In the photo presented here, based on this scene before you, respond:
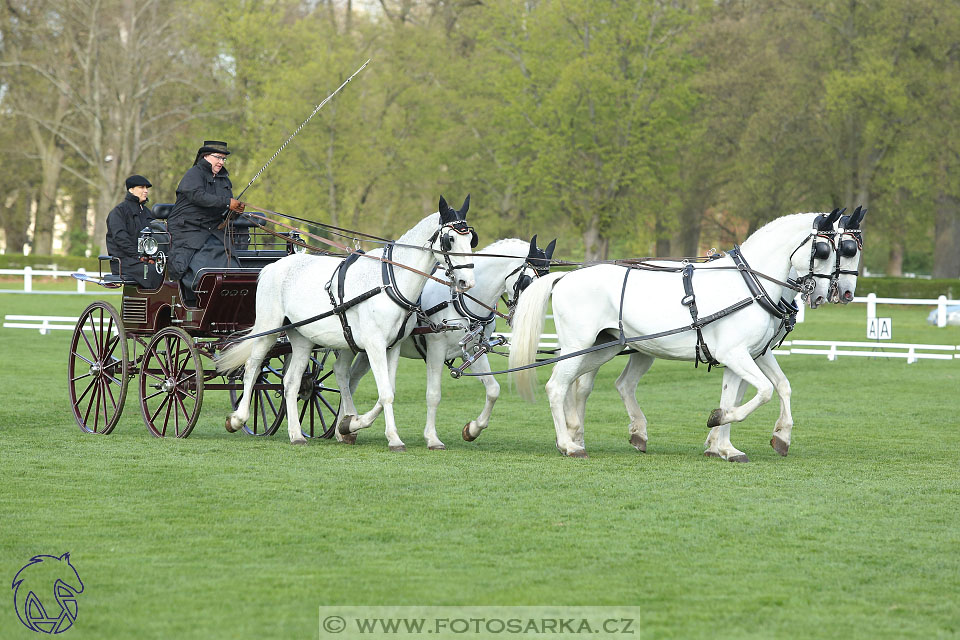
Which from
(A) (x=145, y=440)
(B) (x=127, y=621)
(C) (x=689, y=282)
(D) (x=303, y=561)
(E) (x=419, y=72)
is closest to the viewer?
(B) (x=127, y=621)

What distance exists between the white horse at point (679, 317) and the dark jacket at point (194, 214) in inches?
117

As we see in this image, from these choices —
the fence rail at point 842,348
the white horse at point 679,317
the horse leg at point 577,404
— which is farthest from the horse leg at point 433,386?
the fence rail at point 842,348

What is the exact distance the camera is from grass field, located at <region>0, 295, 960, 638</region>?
5.41 meters

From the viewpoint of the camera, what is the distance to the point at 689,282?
9719 millimetres

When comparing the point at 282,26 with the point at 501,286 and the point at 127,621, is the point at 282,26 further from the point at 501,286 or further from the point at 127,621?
the point at 127,621

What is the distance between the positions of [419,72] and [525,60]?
493cm

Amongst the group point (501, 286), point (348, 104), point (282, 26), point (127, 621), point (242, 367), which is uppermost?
point (282, 26)

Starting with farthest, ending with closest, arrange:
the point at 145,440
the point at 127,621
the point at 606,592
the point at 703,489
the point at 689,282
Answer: the point at 145,440
the point at 689,282
the point at 703,489
the point at 606,592
the point at 127,621

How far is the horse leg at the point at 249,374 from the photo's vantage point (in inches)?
425

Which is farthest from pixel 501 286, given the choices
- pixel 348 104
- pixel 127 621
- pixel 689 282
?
pixel 348 104

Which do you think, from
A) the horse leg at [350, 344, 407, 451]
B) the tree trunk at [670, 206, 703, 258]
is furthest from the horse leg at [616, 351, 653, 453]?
the tree trunk at [670, 206, 703, 258]

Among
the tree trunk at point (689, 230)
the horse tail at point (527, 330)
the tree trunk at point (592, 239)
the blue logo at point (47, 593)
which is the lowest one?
the blue logo at point (47, 593)

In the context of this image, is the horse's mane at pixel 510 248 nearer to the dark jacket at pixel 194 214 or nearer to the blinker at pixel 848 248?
the dark jacket at pixel 194 214

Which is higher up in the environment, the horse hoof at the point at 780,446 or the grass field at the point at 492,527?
the horse hoof at the point at 780,446
